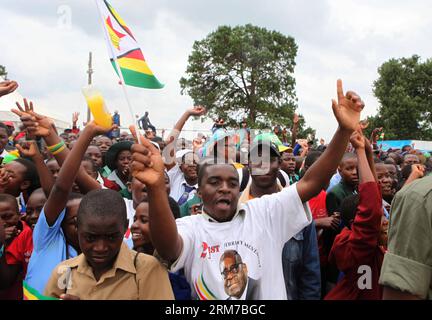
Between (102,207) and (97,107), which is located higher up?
(97,107)

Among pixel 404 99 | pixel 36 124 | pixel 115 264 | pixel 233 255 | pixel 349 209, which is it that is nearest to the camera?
pixel 115 264

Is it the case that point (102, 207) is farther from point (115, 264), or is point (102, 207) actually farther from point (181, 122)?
point (181, 122)

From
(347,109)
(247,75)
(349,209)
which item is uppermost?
(247,75)

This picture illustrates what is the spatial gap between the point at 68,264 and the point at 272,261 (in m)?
1.01

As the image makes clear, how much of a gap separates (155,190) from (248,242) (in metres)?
0.60

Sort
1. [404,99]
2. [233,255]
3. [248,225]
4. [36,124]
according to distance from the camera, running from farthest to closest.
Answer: [404,99]
[36,124]
[248,225]
[233,255]

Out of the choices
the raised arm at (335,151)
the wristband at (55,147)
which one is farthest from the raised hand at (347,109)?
the wristband at (55,147)

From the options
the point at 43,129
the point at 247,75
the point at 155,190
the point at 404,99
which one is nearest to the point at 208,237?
the point at 155,190

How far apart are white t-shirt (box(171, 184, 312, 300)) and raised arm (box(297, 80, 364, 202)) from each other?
2.9 inches

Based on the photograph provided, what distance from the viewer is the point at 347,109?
234 centimetres

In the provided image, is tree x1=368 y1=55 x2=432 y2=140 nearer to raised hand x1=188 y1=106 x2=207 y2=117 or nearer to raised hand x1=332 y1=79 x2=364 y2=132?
raised hand x1=188 y1=106 x2=207 y2=117

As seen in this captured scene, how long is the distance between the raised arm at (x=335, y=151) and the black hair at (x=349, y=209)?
850 mm

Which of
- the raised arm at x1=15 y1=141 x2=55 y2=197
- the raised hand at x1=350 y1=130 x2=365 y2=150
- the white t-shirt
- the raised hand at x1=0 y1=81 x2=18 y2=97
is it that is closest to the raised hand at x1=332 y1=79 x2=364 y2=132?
the white t-shirt

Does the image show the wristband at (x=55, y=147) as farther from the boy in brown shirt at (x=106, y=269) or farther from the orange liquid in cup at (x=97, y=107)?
the boy in brown shirt at (x=106, y=269)
